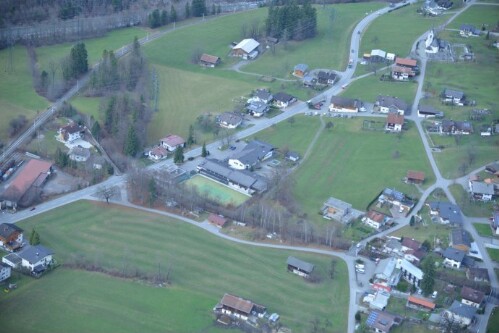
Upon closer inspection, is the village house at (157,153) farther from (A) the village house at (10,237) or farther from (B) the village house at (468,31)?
(B) the village house at (468,31)

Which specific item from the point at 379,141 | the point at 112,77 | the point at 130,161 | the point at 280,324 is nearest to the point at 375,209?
the point at 379,141

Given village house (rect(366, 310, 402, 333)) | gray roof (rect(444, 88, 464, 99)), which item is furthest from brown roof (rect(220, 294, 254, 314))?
gray roof (rect(444, 88, 464, 99))

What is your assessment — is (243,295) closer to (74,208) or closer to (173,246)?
(173,246)

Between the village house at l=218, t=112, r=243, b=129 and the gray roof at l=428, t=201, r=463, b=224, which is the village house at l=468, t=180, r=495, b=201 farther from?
the village house at l=218, t=112, r=243, b=129

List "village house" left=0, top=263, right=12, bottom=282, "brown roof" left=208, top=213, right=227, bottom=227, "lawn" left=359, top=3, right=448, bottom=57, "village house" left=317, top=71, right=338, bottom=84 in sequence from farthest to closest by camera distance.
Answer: "lawn" left=359, top=3, right=448, bottom=57, "village house" left=317, top=71, right=338, bottom=84, "brown roof" left=208, top=213, right=227, bottom=227, "village house" left=0, top=263, right=12, bottom=282

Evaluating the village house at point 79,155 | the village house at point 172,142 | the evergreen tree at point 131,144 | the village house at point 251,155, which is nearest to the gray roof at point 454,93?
the village house at point 251,155

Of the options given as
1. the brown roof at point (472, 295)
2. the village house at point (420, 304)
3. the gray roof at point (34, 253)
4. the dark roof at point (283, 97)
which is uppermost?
the dark roof at point (283, 97)
